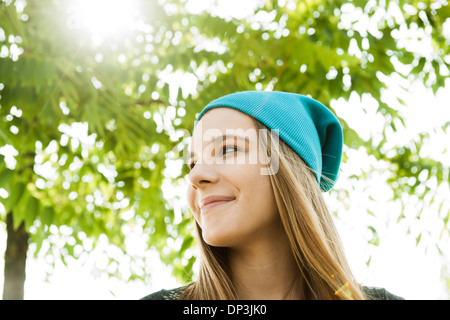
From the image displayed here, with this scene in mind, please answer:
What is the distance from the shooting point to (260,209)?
51.6 inches

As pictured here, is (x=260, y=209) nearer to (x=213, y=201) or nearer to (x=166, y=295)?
(x=213, y=201)

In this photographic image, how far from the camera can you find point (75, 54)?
90.7 inches

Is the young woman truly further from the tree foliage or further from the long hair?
the tree foliage

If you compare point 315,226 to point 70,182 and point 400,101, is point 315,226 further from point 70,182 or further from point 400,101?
point 70,182

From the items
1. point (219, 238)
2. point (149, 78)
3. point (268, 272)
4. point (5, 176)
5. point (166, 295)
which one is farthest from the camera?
point (149, 78)

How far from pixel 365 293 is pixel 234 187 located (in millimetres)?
609

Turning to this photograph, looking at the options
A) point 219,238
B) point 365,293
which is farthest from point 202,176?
point 365,293

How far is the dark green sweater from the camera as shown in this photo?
1468mm

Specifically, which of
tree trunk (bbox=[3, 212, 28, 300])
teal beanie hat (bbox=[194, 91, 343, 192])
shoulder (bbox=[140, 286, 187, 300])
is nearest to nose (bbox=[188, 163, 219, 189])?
teal beanie hat (bbox=[194, 91, 343, 192])

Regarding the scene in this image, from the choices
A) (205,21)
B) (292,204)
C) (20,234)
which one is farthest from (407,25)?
(20,234)

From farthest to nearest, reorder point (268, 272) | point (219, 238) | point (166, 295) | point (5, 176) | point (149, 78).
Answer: point (149, 78) → point (5, 176) → point (166, 295) → point (268, 272) → point (219, 238)

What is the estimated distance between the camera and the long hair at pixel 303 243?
1.33 metres
